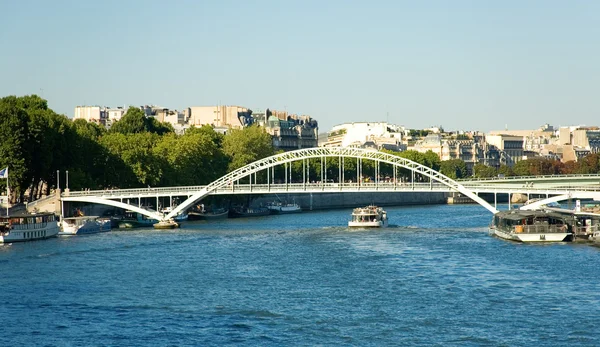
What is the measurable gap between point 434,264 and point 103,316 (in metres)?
15.3

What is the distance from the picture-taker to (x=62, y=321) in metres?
34.3

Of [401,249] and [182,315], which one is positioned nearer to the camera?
[182,315]

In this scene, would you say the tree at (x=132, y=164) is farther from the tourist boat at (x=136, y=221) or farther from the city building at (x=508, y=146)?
the city building at (x=508, y=146)

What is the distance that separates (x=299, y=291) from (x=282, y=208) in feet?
179

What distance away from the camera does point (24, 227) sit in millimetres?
57656

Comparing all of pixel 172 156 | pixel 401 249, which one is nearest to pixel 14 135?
pixel 172 156

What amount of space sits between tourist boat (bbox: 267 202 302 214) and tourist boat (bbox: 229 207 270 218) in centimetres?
68

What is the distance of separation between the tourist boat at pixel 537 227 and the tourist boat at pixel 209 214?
2648 centimetres

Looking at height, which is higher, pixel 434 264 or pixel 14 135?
pixel 14 135

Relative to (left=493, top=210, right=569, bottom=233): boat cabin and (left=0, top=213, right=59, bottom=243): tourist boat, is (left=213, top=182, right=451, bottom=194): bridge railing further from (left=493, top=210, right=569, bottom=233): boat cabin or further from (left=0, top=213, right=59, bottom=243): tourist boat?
(left=0, top=213, right=59, bottom=243): tourist boat

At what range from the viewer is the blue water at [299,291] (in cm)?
3234

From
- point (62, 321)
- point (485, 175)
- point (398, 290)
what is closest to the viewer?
point (62, 321)

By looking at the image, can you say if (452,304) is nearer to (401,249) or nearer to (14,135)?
(401,249)

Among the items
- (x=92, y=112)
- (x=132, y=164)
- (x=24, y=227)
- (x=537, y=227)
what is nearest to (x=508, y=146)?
(x=92, y=112)
